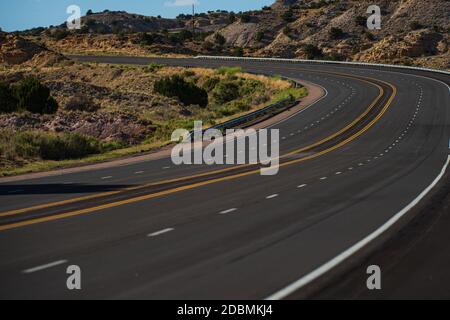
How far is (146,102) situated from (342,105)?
739 inches

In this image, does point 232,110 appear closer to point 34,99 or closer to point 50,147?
point 34,99

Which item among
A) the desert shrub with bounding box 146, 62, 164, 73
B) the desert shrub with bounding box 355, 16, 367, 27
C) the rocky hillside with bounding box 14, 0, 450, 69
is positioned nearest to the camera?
the desert shrub with bounding box 146, 62, 164, 73

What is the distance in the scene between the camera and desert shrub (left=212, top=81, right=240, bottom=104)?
66562mm

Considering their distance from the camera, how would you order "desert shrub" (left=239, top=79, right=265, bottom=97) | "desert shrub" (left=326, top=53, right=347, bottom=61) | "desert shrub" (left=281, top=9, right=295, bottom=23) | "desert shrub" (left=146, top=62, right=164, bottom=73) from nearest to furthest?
"desert shrub" (left=239, top=79, right=265, bottom=97)
"desert shrub" (left=146, top=62, right=164, bottom=73)
"desert shrub" (left=326, top=53, right=347, bottom=61)
"desert shrub" (left=281, top=9, right=295, bottom=23)

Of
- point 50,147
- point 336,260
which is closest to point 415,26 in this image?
point 50,147

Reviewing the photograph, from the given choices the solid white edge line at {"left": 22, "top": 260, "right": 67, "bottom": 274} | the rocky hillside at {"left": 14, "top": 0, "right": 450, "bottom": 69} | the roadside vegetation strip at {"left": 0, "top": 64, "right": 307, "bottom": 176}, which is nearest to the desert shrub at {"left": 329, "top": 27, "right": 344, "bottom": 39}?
the rocky hillside at {"left": 14, "top": 0, "right": 450, "bottom": 69}

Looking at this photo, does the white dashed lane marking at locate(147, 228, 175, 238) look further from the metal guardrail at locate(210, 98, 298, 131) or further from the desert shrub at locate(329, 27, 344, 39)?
the desert shrub at locate(329, 27, 344, 39)

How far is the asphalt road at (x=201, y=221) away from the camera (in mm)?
9148

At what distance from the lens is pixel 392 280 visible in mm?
9180

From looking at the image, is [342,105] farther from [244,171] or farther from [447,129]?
[244,171]

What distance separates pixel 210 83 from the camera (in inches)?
2872

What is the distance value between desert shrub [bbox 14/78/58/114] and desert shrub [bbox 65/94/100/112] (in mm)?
2510

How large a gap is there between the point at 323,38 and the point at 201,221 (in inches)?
4327
